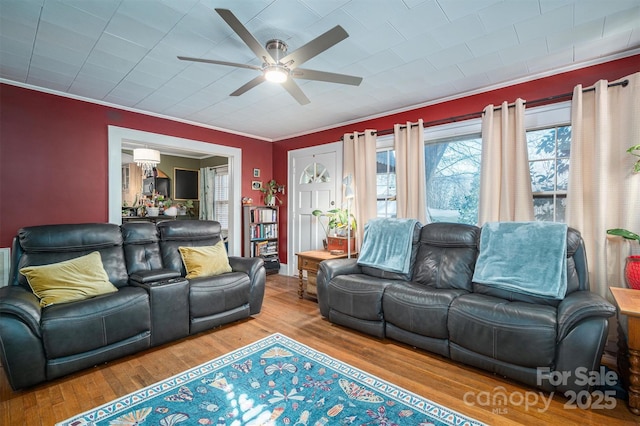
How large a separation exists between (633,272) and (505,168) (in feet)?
4.18

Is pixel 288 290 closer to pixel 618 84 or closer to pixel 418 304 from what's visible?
pixel 418 304

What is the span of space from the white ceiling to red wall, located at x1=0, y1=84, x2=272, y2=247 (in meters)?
0.23

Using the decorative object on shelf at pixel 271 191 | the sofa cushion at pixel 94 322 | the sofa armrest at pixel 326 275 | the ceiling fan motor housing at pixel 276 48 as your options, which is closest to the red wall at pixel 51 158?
the sofa cushion at pixel 94 322

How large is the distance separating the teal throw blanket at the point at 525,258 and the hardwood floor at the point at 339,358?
0.74 metres

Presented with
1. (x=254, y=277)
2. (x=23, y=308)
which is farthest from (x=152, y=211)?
(x=23, y=308)

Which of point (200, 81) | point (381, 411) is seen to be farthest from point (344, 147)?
point (381, 411)

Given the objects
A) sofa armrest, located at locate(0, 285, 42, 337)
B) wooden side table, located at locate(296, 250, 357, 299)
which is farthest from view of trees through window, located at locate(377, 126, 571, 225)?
sofa armrest, located at locate(0, 285, 42, 337)

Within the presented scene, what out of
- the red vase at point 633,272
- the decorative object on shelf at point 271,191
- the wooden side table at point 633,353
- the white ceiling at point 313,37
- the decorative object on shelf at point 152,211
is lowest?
the wooden side table at point 633,353

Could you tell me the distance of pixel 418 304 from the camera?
256cm

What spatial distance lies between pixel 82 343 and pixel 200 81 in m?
2.51

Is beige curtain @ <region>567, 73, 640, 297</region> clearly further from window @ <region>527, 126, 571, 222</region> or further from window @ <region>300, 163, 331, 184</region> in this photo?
window @ <region>300, 163, 331, 184</region>

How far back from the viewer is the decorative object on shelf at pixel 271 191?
5.50 metres

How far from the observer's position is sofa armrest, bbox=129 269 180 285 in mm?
2773

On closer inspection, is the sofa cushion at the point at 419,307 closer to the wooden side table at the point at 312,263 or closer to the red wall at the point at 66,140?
the wooden side table at the point at 312,263
